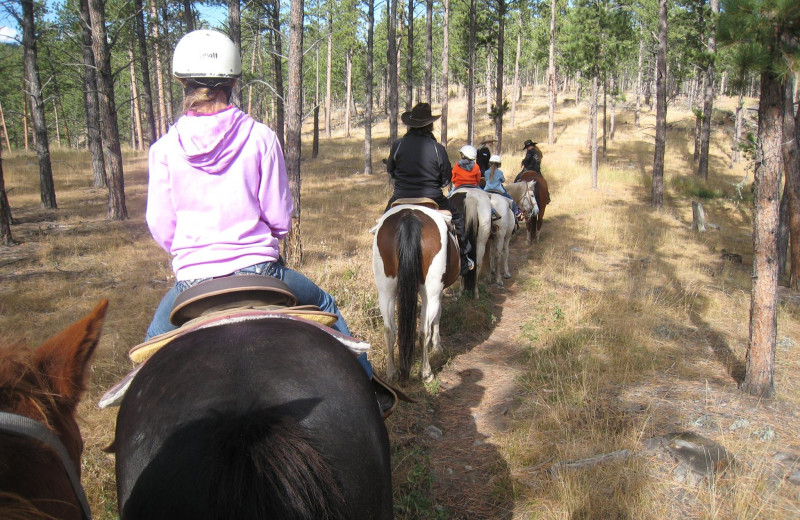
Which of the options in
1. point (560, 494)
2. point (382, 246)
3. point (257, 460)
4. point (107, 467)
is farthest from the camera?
point (382, 246)

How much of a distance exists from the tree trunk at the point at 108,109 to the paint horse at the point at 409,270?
10076 millimetres

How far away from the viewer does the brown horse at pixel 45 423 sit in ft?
4.25

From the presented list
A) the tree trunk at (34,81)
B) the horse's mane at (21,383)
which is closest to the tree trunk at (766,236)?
the horse's mane at (21,383)

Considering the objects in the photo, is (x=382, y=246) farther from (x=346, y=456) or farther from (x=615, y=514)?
(x=346, y=456)

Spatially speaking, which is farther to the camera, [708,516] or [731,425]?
[731,425]

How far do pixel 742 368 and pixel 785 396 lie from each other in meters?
0.64

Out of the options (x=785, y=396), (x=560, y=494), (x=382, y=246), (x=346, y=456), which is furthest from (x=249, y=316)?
(x=785, y=396)

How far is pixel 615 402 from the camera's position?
4629 mm

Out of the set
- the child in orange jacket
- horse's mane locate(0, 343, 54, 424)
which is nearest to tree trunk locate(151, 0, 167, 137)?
the child in orange jacket

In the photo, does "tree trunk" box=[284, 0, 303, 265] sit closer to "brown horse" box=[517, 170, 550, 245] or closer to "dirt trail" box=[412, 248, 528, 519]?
"dirt trail" box=[412, 248, 528, 519]

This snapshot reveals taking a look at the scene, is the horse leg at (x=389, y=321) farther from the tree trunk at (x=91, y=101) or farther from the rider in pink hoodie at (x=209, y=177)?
the tree trunk at (x=91, y=101)

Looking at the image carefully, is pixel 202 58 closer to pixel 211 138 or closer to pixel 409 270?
pixel 211 138

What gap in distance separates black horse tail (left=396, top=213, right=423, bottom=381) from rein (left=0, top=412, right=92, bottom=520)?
11.9 feet

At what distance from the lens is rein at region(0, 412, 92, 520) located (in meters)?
1.31
